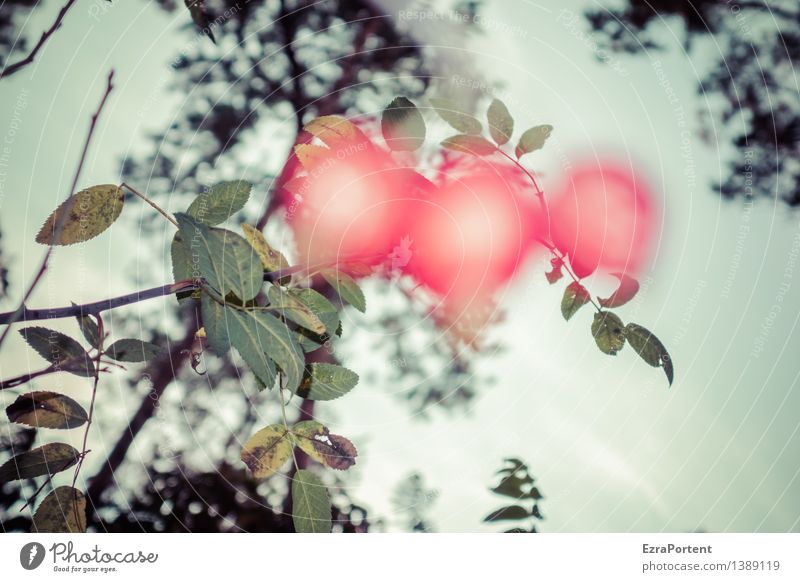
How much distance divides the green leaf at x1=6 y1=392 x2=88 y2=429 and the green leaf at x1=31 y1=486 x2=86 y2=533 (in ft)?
0.13

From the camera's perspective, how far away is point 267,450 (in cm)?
32

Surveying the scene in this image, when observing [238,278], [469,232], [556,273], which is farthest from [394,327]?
[238,278]

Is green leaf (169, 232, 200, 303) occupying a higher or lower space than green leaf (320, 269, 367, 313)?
lower

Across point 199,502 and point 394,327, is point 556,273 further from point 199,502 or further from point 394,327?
point 199,502

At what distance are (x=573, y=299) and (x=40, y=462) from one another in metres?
0.34

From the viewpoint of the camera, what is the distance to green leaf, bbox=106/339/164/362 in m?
0.33

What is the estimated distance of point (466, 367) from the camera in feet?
3.59

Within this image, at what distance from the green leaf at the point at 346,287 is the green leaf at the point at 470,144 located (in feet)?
0.37

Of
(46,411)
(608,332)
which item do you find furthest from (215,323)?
(608,332)

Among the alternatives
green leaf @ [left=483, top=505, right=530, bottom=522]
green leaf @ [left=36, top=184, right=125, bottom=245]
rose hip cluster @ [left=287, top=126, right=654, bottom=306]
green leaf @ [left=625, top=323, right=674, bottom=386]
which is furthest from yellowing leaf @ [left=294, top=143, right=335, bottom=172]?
green leaf @ [left=483, top=505, right=530, bottom=522]

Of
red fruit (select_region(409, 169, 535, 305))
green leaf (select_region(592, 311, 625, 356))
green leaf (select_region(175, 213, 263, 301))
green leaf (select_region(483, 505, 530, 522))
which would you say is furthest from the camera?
green leaf (select_region(483, 505, 530, 522))

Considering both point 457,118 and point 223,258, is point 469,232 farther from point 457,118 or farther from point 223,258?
point 223,258

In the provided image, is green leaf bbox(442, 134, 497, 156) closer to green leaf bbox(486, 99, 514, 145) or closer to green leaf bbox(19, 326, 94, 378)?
green leaf bbox(486, 99, 514, 145)

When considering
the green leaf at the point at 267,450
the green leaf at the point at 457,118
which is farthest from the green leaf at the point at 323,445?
the green leaf at the point at 457,118
